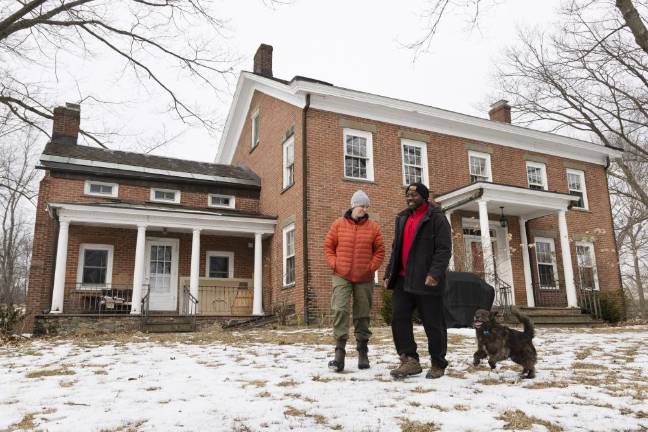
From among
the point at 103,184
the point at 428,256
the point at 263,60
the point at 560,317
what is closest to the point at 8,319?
the point at 103,184

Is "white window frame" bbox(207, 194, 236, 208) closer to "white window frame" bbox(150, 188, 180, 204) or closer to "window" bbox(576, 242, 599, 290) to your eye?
"white window frame" bbox(150, 188, 180, 204)

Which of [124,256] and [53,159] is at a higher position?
[53,159]

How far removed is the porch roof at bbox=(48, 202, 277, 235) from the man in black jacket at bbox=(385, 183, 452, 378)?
35.1ft

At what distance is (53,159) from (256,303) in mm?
7333

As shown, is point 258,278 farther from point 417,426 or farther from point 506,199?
point 417,426

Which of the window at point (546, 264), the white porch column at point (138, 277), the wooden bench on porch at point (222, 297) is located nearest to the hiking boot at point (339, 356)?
the white porch column at point (138, 277)

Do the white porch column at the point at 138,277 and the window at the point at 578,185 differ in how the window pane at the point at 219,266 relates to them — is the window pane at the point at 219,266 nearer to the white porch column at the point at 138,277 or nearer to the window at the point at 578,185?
the white porch column at the point at 138,277

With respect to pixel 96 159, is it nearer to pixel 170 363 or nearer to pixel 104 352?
pixel 104 352

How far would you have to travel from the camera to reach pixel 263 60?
19.3 meters

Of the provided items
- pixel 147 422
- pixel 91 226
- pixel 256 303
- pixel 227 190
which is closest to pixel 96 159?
pixel 91 226

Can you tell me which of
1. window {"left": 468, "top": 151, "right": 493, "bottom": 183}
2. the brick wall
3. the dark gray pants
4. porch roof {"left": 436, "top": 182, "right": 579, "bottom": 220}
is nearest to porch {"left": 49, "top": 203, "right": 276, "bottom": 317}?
the brick wall

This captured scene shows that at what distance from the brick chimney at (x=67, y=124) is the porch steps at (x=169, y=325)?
7926 millimetres

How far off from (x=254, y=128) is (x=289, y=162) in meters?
4.57

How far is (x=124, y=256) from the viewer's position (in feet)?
51.4
